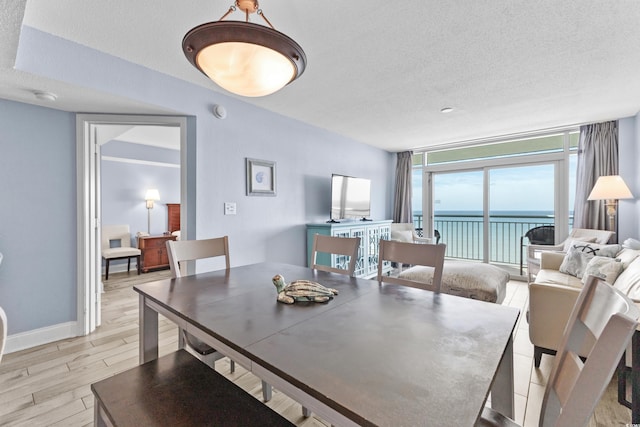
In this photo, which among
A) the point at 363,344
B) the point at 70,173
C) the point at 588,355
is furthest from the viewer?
the point at 70,173

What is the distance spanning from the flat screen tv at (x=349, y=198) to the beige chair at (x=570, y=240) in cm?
235

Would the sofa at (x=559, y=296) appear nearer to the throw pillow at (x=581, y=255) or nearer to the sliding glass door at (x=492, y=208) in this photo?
the throw pillow at (x=581, y=255)

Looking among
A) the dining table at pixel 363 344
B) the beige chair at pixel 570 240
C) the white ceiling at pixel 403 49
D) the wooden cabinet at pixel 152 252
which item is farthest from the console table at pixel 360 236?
the wooden cabinet at pixel 152 252

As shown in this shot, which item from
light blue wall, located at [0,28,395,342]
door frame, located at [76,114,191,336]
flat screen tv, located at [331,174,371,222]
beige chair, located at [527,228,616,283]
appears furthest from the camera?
flat screen tv, located at [331,174,371,222]

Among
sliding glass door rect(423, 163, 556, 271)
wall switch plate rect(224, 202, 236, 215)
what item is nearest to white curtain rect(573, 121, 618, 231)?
sliding glass door rect(423, 163, 556, 271)

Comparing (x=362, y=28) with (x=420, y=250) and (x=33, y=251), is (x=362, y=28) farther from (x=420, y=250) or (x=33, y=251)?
(x=33, y=251)

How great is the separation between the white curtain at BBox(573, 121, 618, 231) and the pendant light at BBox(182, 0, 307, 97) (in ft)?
15.3

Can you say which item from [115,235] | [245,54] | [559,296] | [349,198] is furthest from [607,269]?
[115,235]

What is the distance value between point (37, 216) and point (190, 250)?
1.65m

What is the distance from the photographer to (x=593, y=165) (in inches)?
154

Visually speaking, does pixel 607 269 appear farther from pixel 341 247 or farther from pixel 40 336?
pixel 40 336

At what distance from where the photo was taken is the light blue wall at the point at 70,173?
2129 mm

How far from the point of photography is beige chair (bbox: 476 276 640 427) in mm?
534

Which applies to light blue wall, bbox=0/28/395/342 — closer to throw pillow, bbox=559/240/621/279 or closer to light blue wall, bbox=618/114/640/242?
throw pillow, bbox=559/240/621/279
